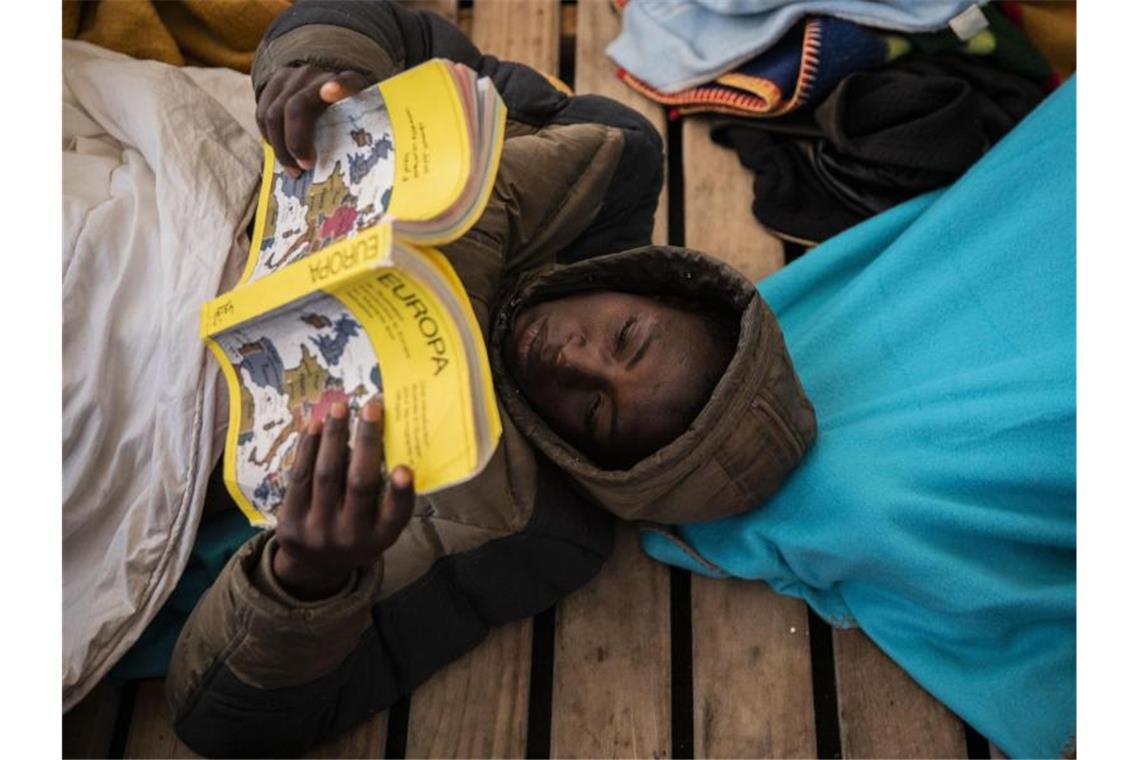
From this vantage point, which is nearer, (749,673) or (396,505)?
(396,505)

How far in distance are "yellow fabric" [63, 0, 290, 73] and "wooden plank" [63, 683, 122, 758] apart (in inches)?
28.5

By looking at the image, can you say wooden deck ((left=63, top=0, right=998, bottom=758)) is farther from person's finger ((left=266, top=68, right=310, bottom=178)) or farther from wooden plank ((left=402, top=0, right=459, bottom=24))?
wooden plank ((left=402, top=0, right=459, bottom=24))

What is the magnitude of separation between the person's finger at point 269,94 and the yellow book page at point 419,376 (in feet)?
0.88

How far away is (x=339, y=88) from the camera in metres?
0.79

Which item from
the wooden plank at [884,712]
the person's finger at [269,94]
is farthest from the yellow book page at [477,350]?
the wooden plank at [884,712]

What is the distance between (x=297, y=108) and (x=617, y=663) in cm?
62

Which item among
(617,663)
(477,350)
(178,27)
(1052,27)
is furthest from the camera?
(1052,27)

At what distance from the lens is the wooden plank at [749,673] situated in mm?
1049

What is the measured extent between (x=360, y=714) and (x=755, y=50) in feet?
3.05

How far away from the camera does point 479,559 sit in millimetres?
980

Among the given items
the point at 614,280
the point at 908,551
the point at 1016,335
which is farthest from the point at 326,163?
the point at 1016,335

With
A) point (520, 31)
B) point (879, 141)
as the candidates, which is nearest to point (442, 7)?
point (520, 31)

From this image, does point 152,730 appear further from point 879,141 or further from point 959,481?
point 879,141

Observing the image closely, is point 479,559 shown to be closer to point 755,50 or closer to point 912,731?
point 912,731
